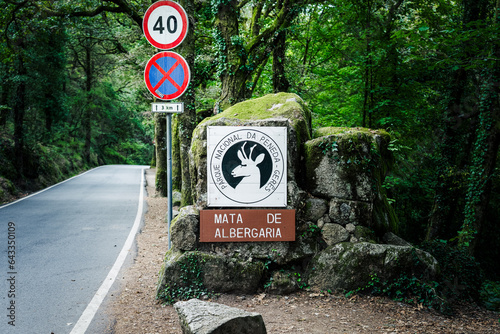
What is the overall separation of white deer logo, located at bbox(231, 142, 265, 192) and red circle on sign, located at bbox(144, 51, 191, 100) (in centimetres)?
129

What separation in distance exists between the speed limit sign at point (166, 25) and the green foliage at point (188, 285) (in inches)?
121

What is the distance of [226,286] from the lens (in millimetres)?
4785

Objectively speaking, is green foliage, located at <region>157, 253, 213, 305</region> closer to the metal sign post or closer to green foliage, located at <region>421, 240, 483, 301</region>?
the metal sign post

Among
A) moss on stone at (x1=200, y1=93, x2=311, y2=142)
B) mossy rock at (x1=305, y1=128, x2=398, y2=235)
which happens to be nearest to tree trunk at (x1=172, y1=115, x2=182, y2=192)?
moss on stone at (x1=200, y1=93, x2=311, y2=142)

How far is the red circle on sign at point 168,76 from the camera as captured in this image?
5.07 metres

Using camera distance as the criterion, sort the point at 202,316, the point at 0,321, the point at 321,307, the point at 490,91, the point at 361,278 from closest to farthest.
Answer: the point at 202,316
the point at 0,321
the point at 321,307
the point at 361,278
the point at 490,91

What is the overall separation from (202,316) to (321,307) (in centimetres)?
190

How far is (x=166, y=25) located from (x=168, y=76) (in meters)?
0.73

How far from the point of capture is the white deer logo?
509 centimetres

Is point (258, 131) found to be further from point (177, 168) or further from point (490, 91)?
point (490, 91)

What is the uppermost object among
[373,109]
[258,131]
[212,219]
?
[373,109]

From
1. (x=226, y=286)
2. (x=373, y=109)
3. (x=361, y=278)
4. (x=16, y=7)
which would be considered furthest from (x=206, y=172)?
(x=16, y=7)

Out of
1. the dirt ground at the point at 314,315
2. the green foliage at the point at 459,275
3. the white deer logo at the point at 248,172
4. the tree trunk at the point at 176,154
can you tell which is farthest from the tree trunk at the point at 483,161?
the tree trunk at the point at 176,154

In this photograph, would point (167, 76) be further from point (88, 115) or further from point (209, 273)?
point (88, 115)
